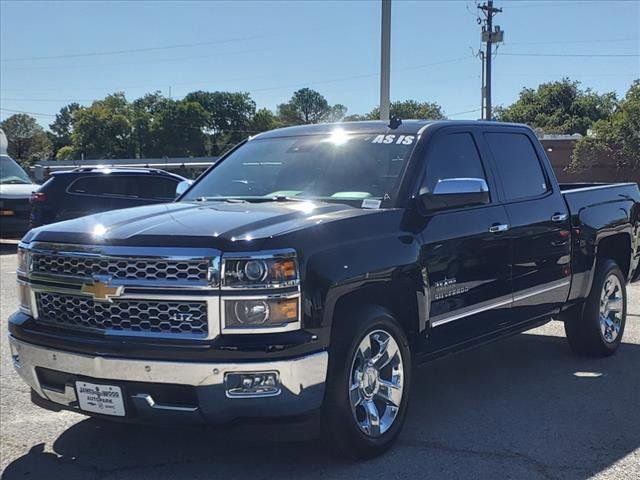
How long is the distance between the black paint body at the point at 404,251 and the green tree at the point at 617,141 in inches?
955

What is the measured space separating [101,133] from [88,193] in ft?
311

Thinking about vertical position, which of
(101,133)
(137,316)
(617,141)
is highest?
(101,133)

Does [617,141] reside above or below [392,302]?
above

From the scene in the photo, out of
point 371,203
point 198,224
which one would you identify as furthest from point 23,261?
point 371,203

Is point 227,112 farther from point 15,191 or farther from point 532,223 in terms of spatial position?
point 532,223

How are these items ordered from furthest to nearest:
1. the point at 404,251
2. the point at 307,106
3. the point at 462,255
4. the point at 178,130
A: 1. the point at 307,106
2. the point at 178,130
3. the point at 462,255
4. the point at 404,251

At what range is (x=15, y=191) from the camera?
15.9m

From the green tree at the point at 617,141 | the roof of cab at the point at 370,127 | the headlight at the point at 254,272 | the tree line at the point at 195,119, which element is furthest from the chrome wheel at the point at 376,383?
the tree line at the point at 195,119

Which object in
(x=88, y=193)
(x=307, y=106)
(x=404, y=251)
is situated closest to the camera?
(x=404, y=251)

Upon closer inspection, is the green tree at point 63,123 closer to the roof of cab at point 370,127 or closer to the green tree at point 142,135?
the green tree at point 142,135

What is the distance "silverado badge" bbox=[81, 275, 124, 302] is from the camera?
3609 millimetres

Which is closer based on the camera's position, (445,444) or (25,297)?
(25,297)

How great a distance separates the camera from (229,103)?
392 ft

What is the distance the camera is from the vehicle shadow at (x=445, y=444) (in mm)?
3953
